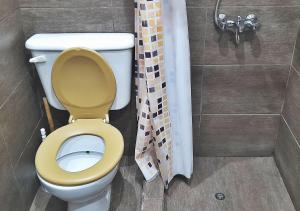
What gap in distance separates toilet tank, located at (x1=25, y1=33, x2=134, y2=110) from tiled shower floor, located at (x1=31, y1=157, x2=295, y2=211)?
55cm

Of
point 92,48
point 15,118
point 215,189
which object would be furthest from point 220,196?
point 15,118

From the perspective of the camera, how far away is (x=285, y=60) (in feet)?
6.01

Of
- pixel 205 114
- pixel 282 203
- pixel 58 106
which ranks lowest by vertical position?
pixel 282 203

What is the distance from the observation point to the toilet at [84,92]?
5.43ft

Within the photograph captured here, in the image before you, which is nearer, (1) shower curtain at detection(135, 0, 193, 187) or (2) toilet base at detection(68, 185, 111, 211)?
(1) shower curtain at detection(135, 0, 193, 187)

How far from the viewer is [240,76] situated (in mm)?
1891

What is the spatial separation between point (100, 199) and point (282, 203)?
979 millimetres

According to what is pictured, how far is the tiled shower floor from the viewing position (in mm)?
1836

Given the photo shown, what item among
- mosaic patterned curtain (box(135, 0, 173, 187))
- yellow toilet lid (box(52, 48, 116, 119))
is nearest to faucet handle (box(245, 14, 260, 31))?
mosaic patterned curtain (box(135, 0, 173, 187))

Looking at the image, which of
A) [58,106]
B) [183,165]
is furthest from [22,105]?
[183,165]

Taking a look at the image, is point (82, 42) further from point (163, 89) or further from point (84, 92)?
point (163, 89)

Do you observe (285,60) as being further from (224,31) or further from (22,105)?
(22,105)

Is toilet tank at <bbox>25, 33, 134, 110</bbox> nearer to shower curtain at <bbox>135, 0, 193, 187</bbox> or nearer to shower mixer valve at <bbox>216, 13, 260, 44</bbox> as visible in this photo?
shower curtain at <bbox>135, 0, 193, 187</bbox>

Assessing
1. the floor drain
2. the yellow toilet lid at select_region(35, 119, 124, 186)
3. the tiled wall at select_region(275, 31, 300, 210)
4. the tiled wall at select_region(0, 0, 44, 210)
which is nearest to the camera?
the yellow toilet lid at select_region(35, 119, 124, 186)
